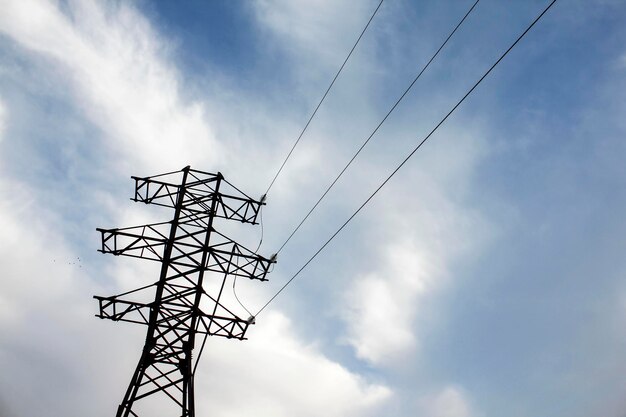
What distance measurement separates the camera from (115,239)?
13.3 meters

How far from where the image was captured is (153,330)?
41.0ft

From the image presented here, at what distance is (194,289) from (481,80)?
33.0ft

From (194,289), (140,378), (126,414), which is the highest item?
(194,289)

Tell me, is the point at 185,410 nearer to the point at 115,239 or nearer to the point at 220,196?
the point at 115,239

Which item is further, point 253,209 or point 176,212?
point 253,209

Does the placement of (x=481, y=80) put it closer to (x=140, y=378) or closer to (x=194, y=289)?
(x=194, y=289)

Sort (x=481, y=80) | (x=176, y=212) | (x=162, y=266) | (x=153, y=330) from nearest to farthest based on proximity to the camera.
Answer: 1. (x=481, y=80)
2. (x=153, y=330)
3. (x=162, y=266)
4. (x=176, y=212)

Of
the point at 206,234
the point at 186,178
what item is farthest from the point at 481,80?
the point at 186,178

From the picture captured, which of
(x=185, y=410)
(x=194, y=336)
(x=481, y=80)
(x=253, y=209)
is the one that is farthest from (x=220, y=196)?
(x=481, y=80)

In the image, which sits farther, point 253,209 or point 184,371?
point 253,209

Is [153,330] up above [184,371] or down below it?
above

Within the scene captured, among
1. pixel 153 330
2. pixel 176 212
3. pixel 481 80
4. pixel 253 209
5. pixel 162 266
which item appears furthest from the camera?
pixel 253 209

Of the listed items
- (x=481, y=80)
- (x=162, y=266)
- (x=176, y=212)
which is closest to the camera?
(x=481, y=80)

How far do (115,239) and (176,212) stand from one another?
207cm
